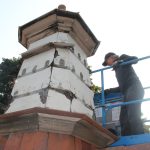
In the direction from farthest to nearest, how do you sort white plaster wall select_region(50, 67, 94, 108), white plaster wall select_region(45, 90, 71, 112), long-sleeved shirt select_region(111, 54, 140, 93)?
long-sleeved shirt select_region(111, 54, 140, 93), white plaster wall select_region(50, 67, 94, 108), white plaster wall select_region(45, 90, 71, 112)

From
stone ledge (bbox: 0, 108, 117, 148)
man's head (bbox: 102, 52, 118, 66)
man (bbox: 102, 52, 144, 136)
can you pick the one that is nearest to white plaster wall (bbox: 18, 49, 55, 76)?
man's head (bbox: 102, 52, 118, 66)

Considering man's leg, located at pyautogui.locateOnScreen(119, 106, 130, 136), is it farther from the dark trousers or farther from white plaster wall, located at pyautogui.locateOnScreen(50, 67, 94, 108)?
white plaster wall, located at pyautogui.locateOnScreen(50, 67, 94, 108)

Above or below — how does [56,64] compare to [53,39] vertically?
below

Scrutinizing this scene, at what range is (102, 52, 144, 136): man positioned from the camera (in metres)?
4.56

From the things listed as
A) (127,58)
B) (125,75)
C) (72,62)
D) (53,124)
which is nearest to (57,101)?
(53,124)

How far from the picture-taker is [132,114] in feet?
15.3

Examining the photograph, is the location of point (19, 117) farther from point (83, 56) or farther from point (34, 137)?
point (83, 56)

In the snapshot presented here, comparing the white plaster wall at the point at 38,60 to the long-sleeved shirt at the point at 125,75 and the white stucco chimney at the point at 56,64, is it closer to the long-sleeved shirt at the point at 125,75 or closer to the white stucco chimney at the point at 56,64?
the white stucco chimney at the point at 56,64

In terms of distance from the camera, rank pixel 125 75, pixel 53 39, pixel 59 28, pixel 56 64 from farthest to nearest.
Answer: pixel 59 28 → pixel 53 39 → pixel 56 64 → pixel 125 75

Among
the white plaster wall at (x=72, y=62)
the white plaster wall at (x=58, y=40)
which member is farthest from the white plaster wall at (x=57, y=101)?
the white plaster wall at (x=58, y=40)

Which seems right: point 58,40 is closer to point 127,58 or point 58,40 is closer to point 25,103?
point 127,58

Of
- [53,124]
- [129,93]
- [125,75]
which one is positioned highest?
[125,75]

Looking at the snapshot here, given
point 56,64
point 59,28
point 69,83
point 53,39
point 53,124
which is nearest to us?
point 53,124

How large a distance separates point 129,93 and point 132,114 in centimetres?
44
